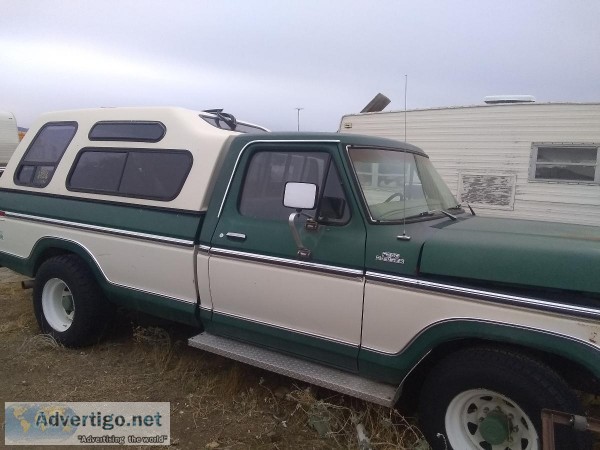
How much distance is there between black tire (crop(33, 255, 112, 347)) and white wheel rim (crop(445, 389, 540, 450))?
3.17 meters

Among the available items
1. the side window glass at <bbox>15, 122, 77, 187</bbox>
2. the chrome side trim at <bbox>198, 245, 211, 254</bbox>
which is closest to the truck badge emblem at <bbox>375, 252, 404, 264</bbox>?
the chrome side trim at <bbox>198, 245, 211, 254</bbox>

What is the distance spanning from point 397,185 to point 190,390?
2268 millimetres

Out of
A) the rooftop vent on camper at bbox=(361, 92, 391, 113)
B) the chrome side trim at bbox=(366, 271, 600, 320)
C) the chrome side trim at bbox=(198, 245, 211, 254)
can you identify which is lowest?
the chrome side trim at bbox=(198, 245, 211, 254)

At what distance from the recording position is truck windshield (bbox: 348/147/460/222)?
3229mm

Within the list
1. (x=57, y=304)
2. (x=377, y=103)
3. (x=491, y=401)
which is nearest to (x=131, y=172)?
(x=57, y=304)

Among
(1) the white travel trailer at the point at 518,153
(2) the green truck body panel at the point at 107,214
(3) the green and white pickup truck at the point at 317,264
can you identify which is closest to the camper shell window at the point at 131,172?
(3) the green and white pickup truck at the point at 317,264

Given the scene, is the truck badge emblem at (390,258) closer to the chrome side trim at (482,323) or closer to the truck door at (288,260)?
the truck door at (288,260)

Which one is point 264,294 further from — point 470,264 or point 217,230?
point 470,264

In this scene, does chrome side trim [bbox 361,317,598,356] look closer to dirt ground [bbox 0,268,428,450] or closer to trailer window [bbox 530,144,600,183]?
dirt ground [bbox 0,268,428,450]

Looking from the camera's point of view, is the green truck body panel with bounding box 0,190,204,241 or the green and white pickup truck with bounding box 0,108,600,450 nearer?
the green and white pickup truck with bounding box 0,108,600,450

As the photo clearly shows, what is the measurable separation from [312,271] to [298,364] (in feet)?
2.30

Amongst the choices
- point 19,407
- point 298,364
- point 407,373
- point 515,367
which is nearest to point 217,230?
point 298,364

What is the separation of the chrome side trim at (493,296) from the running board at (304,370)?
698mm

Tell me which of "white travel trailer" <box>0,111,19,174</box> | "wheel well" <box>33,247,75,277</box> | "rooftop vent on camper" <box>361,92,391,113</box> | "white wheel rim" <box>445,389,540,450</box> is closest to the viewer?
"white wheel rim" <box>445,389,540,450</box>
